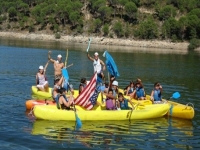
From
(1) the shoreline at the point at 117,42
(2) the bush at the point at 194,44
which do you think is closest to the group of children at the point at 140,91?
(1) the shoreline at the point at 117,42

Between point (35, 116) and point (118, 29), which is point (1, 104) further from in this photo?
point (118, 29)

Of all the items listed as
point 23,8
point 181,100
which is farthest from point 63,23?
point 181,100

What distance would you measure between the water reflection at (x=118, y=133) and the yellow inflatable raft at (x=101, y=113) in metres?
0.23

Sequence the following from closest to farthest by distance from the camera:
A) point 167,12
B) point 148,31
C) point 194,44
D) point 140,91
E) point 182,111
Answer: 1. point 182,111
2. point 140,91
3. point 194,44
4. point 148,31
5. point 167,12

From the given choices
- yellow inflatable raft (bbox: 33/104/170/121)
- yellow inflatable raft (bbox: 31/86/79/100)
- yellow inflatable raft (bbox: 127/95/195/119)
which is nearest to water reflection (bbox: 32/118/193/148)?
yellow inflatable raft (bbox: 33/104/170/121)

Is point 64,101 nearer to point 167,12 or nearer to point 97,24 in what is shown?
point 97,24

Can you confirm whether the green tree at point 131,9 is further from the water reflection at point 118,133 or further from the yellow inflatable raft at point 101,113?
the water reflection at point 118,133

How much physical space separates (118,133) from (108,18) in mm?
111849

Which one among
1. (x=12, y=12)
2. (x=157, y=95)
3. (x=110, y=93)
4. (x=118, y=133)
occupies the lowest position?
(x=118, y=133)

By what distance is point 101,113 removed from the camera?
17422mm

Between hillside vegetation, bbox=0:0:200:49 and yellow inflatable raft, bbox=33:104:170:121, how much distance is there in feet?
288

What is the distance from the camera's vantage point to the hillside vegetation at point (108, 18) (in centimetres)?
10738

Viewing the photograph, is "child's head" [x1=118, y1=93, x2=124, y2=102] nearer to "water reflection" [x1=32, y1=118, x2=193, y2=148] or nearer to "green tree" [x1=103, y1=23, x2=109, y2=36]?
"water reflection" [x1=32, y1=118, x2=193, y2=148]

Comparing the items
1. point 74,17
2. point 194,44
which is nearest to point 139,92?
point 194,44
